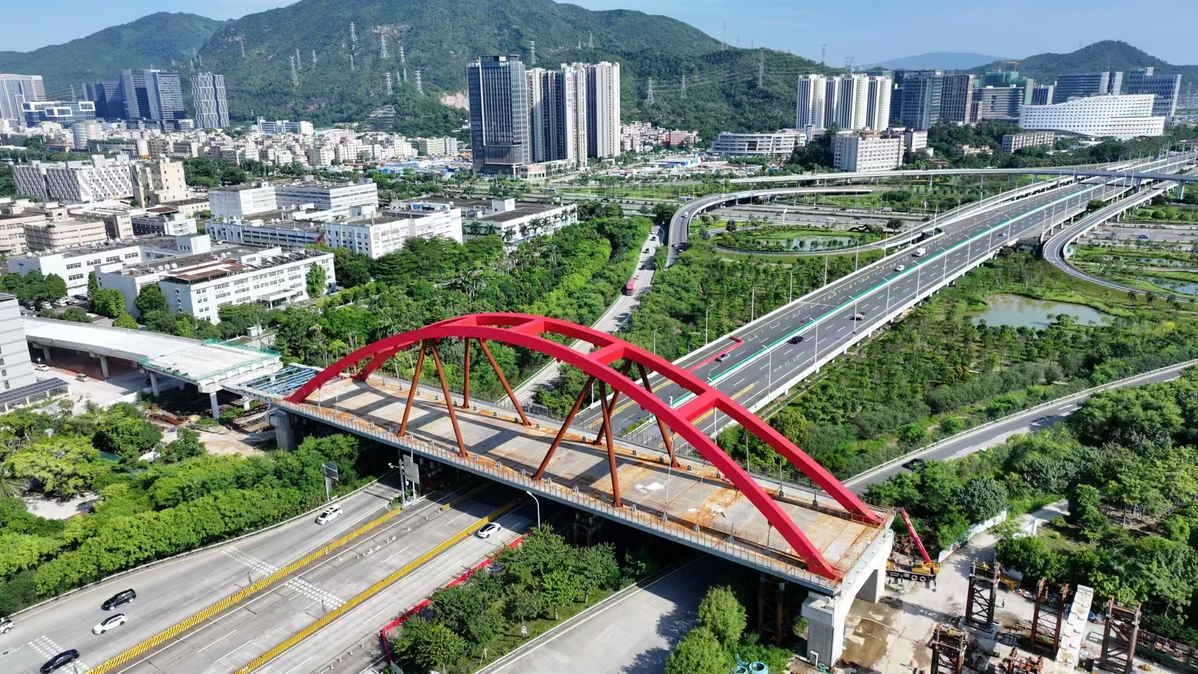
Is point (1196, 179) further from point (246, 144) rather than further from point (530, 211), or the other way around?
point (246, 144)

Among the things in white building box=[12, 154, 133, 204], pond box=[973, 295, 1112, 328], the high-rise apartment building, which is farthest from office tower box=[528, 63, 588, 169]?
pond box=[973, 295, 1112, 328]

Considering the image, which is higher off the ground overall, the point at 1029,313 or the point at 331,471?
the point at 331,471

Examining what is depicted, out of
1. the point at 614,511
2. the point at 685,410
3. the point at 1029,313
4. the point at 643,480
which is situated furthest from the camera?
the point at 1029,313

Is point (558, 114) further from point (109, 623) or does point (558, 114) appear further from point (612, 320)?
point (109, 623)

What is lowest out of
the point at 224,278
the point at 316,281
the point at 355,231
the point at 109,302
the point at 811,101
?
the point at 109,302

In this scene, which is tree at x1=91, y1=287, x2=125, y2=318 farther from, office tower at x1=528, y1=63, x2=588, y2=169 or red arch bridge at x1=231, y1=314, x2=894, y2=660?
office tower at x1=528, y1=63, x2=588, y2=169

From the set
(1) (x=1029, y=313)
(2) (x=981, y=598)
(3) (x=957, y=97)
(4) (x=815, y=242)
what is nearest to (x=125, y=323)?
(2) (x=981, y=598)

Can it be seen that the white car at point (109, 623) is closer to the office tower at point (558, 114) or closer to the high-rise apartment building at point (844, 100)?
the office tower at point (558, 114)
